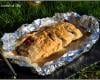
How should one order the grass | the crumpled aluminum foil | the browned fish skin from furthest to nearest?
the grass < the browned fish skin < the crumpled aluminum foil

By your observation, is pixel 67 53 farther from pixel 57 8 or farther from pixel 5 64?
pixel 57 8

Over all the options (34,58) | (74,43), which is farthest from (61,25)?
(34,58)

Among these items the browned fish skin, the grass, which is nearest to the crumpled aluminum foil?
the browned fish skin

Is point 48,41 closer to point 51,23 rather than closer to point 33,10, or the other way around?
point 51,23

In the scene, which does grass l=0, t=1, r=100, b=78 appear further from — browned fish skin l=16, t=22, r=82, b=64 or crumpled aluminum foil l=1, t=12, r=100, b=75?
browned fish skin l=16, t=22, r=82, b=64

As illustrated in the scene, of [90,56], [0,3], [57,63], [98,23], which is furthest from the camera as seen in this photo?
[0,3]

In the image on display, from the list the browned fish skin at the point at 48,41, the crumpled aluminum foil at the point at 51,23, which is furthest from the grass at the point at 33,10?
the browned fish skin at the point at 48,41

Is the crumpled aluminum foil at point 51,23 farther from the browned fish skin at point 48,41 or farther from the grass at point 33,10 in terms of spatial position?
the grass at point 33,10
